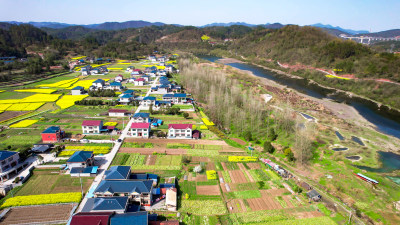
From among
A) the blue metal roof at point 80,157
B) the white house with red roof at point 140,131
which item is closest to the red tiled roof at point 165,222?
the blue metal roof at point 80,157

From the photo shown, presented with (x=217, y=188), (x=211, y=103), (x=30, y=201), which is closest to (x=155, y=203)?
(x=217, y=188)

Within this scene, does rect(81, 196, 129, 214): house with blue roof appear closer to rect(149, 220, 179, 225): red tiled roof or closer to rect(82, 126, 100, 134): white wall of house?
rect(149, 220, 179, 225): red tiled roof

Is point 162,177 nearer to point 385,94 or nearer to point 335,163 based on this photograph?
point 335,163

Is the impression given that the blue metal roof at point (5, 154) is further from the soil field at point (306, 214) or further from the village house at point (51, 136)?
the soil field at point (306, 214)

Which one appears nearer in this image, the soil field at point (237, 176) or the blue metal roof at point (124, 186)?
the blue metal roof at point (124, 186)

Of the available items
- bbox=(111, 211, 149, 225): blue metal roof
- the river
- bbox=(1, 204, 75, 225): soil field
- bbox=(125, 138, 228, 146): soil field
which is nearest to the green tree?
bbox=(125, 138, 228, 146): soil field

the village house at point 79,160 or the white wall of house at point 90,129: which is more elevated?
the white wall of house at point 90,129
